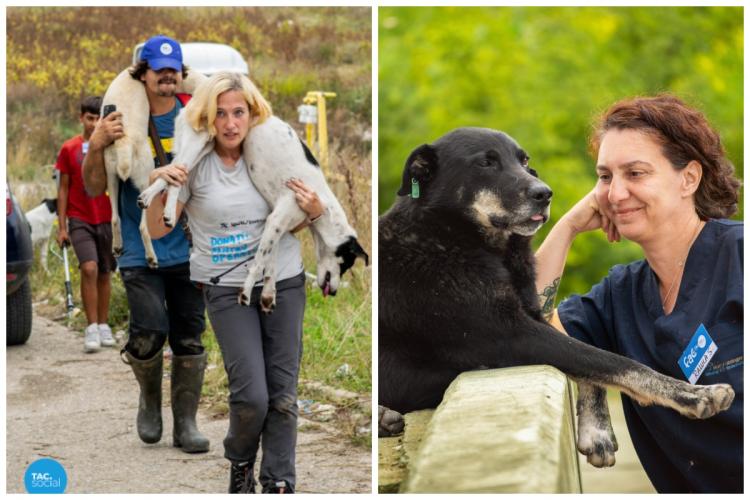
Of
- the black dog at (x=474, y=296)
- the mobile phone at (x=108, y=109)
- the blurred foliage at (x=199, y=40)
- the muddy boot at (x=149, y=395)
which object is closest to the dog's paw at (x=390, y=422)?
the black dog at (x=474, y=296)

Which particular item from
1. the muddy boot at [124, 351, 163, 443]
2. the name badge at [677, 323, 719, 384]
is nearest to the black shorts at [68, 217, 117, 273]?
the muddy boot at [124, 351, 163, 443]

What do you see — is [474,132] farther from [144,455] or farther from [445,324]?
[144,455]

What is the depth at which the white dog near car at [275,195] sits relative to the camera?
3689 mm

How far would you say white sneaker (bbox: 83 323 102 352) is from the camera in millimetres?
5953

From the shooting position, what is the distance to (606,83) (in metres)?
4.03

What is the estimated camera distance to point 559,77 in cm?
415

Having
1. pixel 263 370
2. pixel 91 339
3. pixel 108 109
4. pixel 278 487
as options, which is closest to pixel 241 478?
pixel 278 487

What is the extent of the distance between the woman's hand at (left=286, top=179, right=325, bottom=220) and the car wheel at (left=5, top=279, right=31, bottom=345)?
9.26 feet

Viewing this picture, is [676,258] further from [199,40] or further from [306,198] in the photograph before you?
[199,40]

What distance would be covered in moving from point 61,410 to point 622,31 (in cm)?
288

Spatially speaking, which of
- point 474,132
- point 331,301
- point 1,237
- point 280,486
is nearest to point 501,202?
point 474,132

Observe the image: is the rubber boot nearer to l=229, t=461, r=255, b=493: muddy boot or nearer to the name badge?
l=229, t=461, r=255, b=493: muddy boot

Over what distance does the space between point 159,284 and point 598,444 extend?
180cm

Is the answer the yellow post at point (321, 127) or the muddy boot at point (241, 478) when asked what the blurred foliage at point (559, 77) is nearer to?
the yellow post at point (321, 127)
